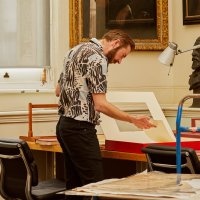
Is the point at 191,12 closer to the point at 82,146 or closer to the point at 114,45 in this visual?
the point at 114,45

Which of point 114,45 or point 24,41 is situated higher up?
point 24,41

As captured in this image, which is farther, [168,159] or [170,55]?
[170,55]

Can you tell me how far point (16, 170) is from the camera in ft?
15.8

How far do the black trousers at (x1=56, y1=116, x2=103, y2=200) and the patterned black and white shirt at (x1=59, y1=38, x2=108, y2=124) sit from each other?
0.19ft

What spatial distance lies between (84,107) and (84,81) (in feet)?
0.59

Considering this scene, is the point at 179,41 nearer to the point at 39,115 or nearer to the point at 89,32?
the point at 89,32

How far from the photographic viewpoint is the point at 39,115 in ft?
21.8

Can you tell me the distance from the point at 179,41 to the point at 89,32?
49.4 inches

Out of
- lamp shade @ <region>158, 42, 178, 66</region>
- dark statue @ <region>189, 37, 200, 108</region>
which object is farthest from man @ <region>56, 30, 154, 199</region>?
dark statue @ <region>189, 37, 200, 108</region>

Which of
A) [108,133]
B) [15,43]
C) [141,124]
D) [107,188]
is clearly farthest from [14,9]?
[107,188]

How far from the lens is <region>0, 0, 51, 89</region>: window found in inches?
264

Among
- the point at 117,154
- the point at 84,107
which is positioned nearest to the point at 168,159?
the point at 117,154

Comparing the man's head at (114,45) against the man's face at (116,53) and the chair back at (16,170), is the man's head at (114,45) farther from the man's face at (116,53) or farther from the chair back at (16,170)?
the chair back at (16,170)

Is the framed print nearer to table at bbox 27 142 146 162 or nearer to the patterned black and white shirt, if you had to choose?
table at bbox 27 142 146 162
